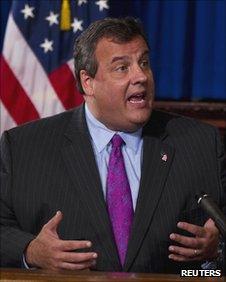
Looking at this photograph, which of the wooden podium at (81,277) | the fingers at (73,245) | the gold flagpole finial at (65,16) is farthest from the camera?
the gold flagpole finial at (65,16)

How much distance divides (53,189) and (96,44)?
0.42 m

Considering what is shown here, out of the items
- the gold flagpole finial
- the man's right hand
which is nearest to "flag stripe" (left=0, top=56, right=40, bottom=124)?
the gold flagpole finial

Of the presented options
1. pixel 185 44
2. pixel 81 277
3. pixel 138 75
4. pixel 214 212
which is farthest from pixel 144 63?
pixel 185 44

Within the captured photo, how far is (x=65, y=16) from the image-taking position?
2654mm

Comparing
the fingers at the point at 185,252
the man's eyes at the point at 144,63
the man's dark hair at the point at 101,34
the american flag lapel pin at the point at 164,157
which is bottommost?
the fingers at the point at 185,252

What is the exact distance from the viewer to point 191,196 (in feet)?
5.55

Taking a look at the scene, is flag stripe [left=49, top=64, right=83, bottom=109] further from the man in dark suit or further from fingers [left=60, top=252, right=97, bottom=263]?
fingers [left=60, top=252, right=97, bottom=263]

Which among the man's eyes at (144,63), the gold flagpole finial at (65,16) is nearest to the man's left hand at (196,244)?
the man's eyes at (144,63)

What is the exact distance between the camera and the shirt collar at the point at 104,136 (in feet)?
5.71

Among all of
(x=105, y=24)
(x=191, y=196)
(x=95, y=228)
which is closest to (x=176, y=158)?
(x=191, y=196)

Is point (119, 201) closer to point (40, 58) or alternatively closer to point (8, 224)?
point (8, 224)

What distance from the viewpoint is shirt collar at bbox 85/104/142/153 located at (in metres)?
1.74

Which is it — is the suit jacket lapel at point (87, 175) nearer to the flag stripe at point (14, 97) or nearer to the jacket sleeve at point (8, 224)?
the jacket sleeve at point (8, 224)

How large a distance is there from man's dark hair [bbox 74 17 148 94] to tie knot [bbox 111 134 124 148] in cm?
20
